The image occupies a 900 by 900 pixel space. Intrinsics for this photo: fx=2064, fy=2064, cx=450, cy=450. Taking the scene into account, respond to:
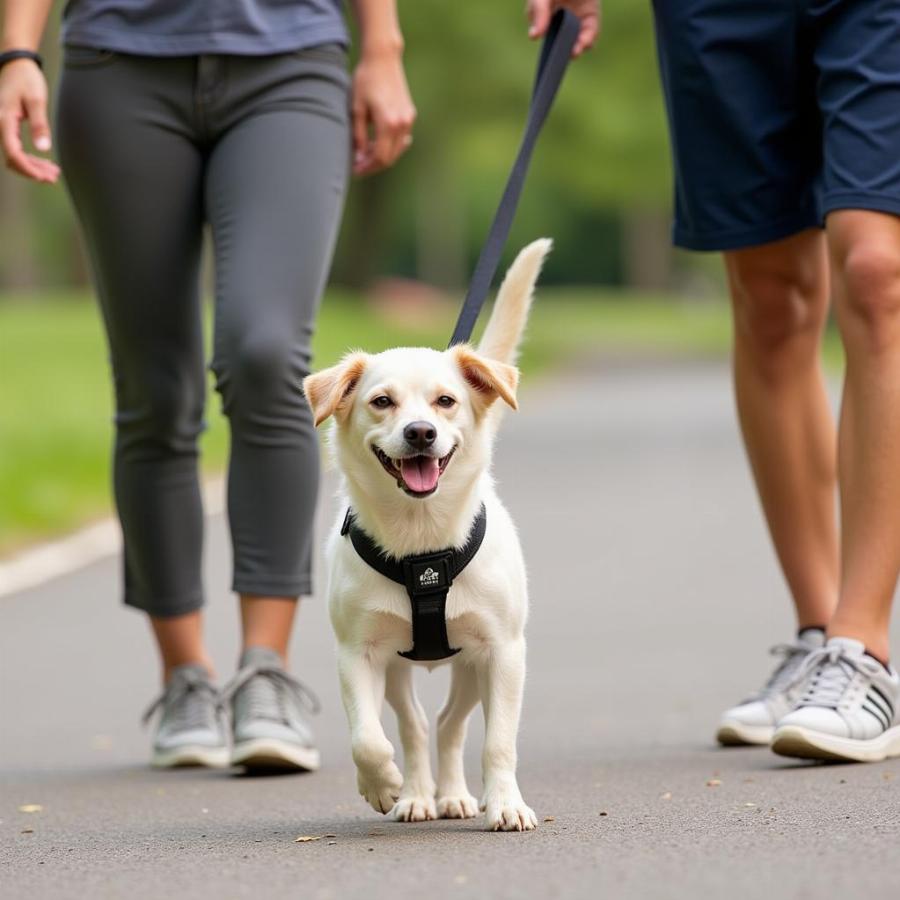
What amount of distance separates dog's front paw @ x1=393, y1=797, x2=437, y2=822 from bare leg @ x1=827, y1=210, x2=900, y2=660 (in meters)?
1.06

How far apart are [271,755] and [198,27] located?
1.67 meters

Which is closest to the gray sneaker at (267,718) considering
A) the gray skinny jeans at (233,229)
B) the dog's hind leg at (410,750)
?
the gray skinny jeans at (233,229)

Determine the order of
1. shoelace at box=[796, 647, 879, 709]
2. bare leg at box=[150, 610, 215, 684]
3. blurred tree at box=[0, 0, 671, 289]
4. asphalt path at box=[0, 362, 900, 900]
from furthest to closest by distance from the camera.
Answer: blurred tree at box=[0, 0, 671, 289], bare leg at box=[150, 610, 215, 684], shoelace at box=[796, 647, 879, 709], asphalt path at box=[0, 362, 900, 900]

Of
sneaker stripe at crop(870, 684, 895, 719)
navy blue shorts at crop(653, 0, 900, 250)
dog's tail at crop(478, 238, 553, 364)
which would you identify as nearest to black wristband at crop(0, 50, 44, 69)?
dog's tail at crop(478, 238, 553, 364)

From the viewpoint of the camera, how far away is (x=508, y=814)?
369 centimetres

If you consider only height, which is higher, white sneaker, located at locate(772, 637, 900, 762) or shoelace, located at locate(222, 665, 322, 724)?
white sneaker, located at locate(772, 637, 900, 762)

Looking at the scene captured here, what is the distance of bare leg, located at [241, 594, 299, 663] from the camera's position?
477 centimetres

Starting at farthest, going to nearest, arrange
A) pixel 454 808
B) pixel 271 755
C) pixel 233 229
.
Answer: pixel 233 229 → pixel 271 755 → pixel 454 808

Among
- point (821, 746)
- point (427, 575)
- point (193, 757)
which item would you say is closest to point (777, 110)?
point (821, 746)

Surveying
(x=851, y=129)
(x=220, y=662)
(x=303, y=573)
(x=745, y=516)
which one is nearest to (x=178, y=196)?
(x=303, y=573)

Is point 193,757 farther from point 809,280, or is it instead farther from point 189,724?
point 809,280

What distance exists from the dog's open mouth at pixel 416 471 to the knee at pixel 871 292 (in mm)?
1118

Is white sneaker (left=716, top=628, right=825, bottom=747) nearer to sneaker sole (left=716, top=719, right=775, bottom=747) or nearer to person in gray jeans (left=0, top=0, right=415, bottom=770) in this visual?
sneaker sole (left=716, top=719, right=775, bottom=747)

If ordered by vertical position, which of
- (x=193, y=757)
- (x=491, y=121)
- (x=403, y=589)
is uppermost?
(x=403, y=589)
